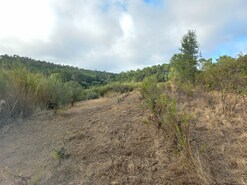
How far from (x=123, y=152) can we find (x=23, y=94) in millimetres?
4398

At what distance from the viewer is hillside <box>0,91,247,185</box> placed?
3.38 metres

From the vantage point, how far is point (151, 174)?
11.3 ft

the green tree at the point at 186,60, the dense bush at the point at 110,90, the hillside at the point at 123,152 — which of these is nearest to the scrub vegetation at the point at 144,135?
the hillside at the point at 123,152

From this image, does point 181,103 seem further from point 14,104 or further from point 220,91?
point 14,104

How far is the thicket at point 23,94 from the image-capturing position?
7152 millimetres

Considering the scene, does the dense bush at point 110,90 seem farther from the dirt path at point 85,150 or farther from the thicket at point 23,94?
the dirt path at point 85,150

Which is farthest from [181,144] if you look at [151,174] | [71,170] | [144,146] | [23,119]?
[23,119]

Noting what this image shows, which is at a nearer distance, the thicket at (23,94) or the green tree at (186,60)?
the thicket at (23,94)

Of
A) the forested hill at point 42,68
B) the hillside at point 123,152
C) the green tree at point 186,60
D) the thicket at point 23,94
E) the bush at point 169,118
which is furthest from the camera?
the green tree at point 186,60

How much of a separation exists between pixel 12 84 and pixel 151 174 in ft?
17.5

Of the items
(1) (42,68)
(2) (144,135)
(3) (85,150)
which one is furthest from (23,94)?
(1) (42,68)

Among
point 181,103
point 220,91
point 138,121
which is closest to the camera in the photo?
point 138,121

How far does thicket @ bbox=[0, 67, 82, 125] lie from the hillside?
966 mm

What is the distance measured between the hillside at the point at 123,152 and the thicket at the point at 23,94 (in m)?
0.97
